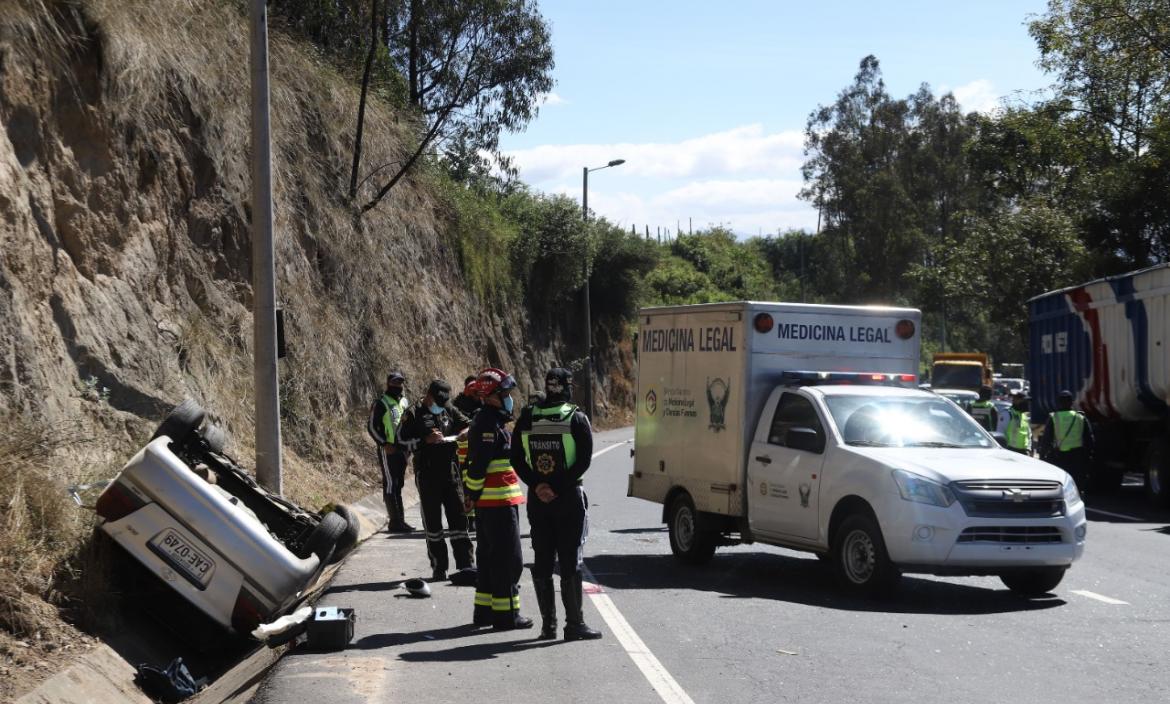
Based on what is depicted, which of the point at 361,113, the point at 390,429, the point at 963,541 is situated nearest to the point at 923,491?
the point at 963,541

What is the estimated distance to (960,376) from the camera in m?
44.1

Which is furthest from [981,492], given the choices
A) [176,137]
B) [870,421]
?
[176,137]

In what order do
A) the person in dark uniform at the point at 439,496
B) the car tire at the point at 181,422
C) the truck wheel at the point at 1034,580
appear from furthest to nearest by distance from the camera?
the person in dark uniform at the point at 439,496, the truck wheel at the point at 1034,580, the car tire at the point at 181,422

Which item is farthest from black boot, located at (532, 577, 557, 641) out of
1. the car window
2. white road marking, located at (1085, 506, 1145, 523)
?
white road marking, located at (1085, 506, 1145, 523)

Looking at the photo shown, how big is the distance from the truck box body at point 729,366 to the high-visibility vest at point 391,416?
8.95ft

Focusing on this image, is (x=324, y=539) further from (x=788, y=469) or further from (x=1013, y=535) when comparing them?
(x=1013, y=535)

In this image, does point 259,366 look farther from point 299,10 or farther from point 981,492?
point 299,10

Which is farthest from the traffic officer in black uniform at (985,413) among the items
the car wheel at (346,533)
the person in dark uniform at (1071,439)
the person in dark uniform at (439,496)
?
the car wheel at (346,533)

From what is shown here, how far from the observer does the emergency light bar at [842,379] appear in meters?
12.4

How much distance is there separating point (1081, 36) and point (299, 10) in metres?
20.9

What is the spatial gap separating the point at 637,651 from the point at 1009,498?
3689 mm

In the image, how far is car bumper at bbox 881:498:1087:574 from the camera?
10.2m

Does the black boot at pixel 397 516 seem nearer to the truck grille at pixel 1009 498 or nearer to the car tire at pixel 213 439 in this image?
the car tire at pixel 213 439

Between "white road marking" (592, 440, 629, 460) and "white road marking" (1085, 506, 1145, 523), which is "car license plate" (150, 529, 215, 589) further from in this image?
"white road marking" (592, 440, 629, 460)
